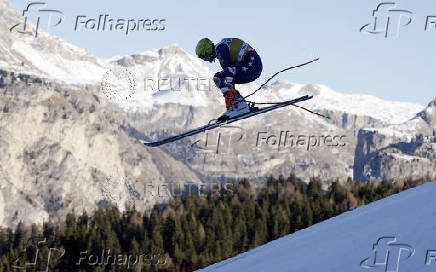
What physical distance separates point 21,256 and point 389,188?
8823cm

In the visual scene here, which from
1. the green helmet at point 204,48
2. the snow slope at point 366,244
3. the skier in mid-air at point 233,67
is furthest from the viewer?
the skier in mid-air at point 233,67

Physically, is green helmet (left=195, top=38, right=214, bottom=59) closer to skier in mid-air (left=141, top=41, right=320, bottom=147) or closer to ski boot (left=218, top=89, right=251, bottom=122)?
skier in mid-air (left=141, top=41, right=320, bottom=147)

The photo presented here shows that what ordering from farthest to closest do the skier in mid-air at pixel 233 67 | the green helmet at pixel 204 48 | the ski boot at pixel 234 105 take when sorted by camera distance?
the ski boot at pixel 234 105
the skier in mid-air at pixel 233 67
the green helmet at pixel 204 48

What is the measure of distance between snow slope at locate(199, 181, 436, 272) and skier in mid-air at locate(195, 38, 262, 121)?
5.15m

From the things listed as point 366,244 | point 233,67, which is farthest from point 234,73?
point 366,244

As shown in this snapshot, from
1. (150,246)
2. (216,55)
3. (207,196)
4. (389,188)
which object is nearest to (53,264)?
(150,246)

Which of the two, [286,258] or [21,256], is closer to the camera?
[286,258]

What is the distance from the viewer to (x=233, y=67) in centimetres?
1998

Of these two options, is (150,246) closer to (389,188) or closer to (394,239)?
(389,188)

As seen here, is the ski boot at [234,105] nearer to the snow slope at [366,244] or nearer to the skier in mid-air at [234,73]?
the skier in mid-air at [234,73]

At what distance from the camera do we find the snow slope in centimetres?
1104

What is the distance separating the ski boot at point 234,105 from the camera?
65.0 feet

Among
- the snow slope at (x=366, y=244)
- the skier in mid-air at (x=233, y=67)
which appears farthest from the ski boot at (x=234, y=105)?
the snow slope at (x=366, y=244)

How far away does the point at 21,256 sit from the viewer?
14725 cm
